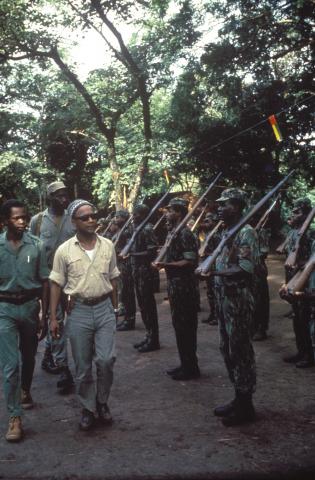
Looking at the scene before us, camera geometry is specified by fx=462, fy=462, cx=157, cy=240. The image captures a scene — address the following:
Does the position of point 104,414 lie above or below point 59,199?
below

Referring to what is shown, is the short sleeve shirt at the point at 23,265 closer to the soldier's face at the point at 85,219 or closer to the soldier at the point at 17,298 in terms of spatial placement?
the soldier at the point at 17,298

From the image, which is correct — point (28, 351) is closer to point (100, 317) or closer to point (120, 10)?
point (100, 317)

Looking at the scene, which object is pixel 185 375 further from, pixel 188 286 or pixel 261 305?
pixel 261 305

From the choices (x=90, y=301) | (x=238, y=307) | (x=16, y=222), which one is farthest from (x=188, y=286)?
(x=16, y=222)

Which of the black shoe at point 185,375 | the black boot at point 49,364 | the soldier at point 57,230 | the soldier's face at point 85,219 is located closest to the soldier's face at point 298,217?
the black shoe at point 185,375

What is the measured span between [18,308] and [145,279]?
123 inches

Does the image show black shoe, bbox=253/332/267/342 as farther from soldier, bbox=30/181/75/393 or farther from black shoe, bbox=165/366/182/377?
soldier, bbox=30/181/75/393

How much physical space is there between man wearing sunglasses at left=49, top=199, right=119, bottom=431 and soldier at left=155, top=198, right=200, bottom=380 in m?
1.32

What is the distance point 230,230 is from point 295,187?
56.9 ft

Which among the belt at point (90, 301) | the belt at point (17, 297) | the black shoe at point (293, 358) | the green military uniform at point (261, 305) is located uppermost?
the belt at point (17, 297)

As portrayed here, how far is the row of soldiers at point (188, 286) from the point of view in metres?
4.16

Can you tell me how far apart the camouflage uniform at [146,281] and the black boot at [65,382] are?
5.89ft

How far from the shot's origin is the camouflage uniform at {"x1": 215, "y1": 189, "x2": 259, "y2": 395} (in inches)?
162

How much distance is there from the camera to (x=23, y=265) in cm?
445
